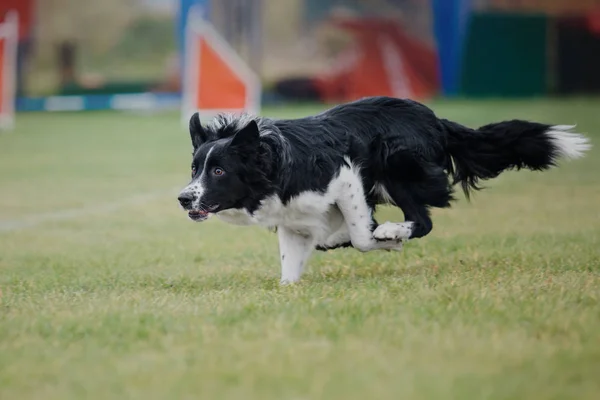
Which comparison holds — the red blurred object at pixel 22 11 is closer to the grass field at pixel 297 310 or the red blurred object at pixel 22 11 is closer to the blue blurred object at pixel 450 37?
the blue blurred object at pixel 450 37

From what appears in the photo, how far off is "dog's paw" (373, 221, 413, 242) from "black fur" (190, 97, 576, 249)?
0.09 meters

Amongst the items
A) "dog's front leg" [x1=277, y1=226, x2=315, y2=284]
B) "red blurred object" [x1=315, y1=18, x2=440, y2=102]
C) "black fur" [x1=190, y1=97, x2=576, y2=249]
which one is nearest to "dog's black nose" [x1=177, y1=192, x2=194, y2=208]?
"black fur" [x1=190, y1=97, x2=576, y2=249]

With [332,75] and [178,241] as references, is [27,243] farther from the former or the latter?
[332,75]

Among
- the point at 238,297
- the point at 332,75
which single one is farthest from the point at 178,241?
the point at 332,75

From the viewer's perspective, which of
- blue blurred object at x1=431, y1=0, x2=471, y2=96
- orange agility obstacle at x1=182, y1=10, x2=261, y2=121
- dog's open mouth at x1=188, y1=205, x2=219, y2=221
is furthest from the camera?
blue blurred object at x1=431, y1=0, x2=471, y2=96

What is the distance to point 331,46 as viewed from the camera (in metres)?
31.9

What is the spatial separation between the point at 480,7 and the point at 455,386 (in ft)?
94.6

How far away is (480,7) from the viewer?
31.2 m

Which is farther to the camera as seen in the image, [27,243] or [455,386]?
[27,243]

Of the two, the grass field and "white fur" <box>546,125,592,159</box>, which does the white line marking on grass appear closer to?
the grass field

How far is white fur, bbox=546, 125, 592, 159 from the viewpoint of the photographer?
6.73m

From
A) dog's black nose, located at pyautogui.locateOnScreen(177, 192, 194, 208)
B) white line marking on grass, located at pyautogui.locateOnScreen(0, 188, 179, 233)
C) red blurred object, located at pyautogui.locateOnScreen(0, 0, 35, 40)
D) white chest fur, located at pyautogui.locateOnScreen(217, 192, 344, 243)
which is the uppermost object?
red blurred object, located at pyautogui.locateOnScreen(0, 0, 35, 40)

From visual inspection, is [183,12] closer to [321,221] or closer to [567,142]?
[567,142]

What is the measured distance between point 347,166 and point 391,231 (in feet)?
1.61
